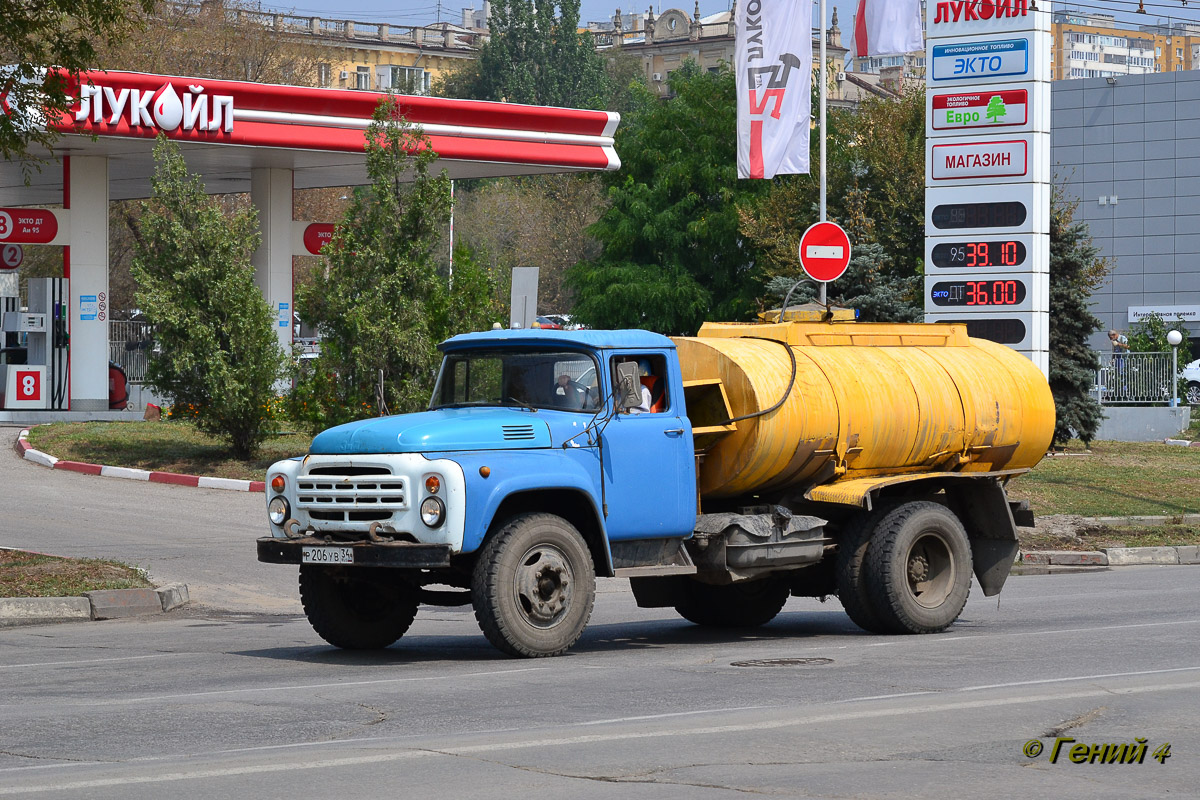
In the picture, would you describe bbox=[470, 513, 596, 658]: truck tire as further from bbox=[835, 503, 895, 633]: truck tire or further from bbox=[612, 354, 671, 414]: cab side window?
bbox=[835, 503, 895, 633]: truck tire

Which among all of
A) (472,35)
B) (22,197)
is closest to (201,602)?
(22,197)

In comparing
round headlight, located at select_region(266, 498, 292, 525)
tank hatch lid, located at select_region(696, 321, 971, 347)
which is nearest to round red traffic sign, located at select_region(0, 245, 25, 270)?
tank hatch lid, located at select_region(696, 321, 971, 347)

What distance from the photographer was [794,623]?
1353 cm

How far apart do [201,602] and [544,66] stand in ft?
309

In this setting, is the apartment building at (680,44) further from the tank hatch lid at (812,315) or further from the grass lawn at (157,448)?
the tank hatch lid at (812,315)

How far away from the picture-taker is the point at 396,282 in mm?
22359

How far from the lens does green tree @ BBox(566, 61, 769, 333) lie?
154 feet

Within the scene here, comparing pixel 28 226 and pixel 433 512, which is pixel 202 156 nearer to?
pixel 28 226

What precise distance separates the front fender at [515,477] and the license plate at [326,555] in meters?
0.77

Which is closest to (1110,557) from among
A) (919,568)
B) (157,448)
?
(919,568)

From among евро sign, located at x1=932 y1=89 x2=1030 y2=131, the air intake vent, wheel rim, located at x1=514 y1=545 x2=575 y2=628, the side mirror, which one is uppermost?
евро sign, located at x1=932 y1=89 x2=1030 y2=131

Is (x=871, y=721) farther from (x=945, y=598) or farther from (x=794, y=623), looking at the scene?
(x=794, y=623)

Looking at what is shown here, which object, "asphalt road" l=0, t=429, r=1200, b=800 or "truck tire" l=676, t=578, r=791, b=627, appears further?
"truck tire" l=676, t=578, r=791, b=627

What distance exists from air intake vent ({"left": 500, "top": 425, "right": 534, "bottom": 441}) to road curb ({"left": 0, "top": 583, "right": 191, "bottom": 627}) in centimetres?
543
